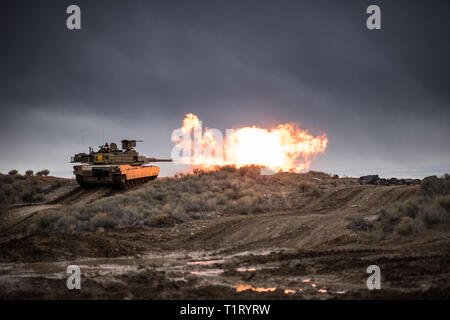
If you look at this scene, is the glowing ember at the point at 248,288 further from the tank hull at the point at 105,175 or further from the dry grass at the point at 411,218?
the tank hull at the point at 105,175

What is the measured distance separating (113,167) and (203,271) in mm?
19559

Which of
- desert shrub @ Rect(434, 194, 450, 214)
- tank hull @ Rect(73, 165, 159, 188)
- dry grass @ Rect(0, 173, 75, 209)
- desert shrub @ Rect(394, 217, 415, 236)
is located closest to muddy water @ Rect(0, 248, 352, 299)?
desert shrub @ Rect(394, 217, 415, 236)

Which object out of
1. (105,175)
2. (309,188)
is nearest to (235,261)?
(309,188)

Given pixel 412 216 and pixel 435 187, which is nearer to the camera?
pixel 412 216

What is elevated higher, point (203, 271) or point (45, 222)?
point (45, 222)

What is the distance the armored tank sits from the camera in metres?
28.0

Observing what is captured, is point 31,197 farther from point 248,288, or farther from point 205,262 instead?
point 248,288

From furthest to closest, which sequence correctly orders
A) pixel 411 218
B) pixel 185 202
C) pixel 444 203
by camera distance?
1. pixel 185 202
2. pixel 444 203
3. pixel 411 218

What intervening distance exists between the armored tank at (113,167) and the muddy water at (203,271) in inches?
651

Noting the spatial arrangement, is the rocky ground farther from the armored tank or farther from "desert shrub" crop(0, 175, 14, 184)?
"desert shrub" crop(0, 175, 14, 184)

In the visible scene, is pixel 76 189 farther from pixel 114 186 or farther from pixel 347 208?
pixel 347 208

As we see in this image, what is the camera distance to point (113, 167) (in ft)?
90.4

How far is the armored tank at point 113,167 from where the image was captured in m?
28.0
